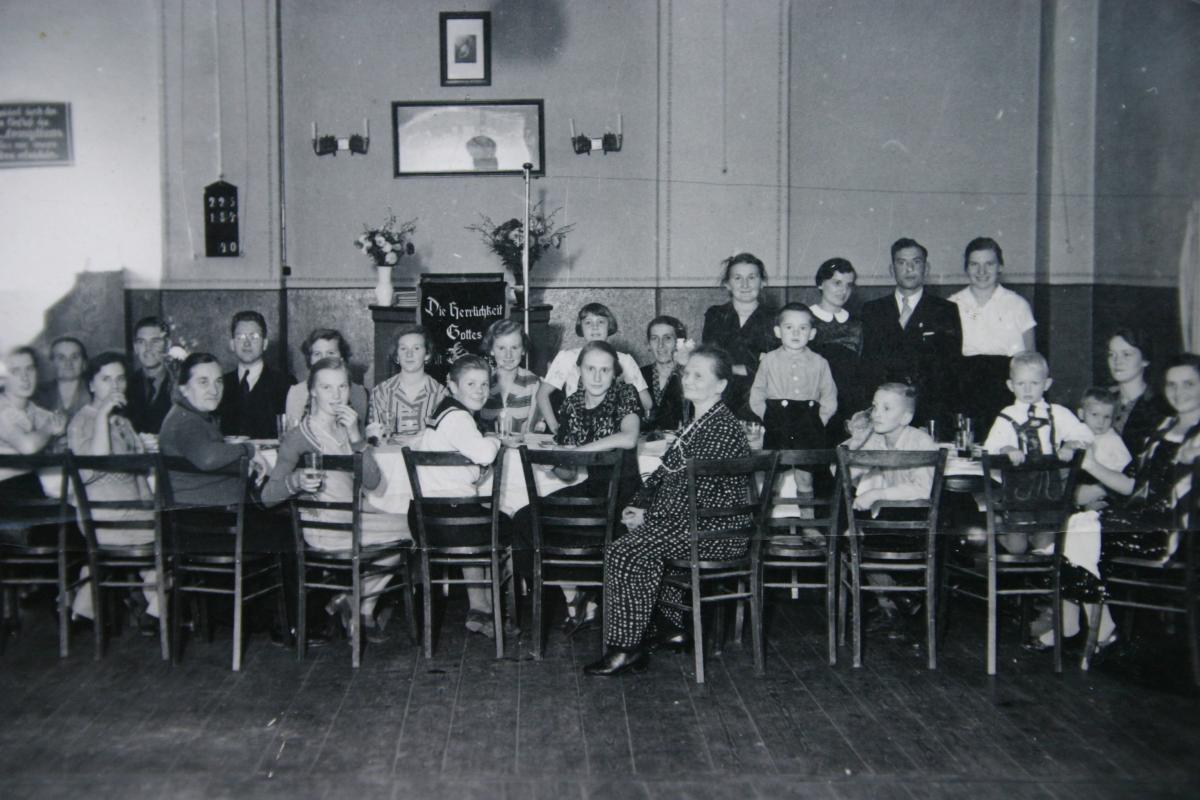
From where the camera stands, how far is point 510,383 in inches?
175

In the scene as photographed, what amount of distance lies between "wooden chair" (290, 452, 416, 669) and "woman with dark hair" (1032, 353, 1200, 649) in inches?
91.4

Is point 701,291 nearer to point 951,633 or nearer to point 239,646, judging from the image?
point 951,633

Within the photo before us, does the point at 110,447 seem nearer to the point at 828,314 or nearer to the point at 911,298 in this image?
the point at 911,298

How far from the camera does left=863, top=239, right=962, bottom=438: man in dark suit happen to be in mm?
3598

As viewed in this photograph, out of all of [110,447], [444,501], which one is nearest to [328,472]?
[444,501]

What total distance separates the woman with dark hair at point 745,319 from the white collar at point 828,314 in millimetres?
206

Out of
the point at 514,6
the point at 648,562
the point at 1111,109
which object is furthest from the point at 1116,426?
the point at 514,6

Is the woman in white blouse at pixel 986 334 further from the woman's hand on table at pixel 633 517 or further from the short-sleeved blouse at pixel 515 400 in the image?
the short-sleeved blouse at pixel 515 400

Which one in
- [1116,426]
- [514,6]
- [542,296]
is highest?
[514,6]

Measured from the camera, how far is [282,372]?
12.4 feet

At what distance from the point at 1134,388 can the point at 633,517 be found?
1.65m

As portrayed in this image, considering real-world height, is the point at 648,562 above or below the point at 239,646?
above

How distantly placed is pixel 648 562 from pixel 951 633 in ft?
4.24

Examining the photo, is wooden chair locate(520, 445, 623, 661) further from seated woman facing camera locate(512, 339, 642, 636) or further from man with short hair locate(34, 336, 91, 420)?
man with short hair locate(34, 336, 91, 420)
